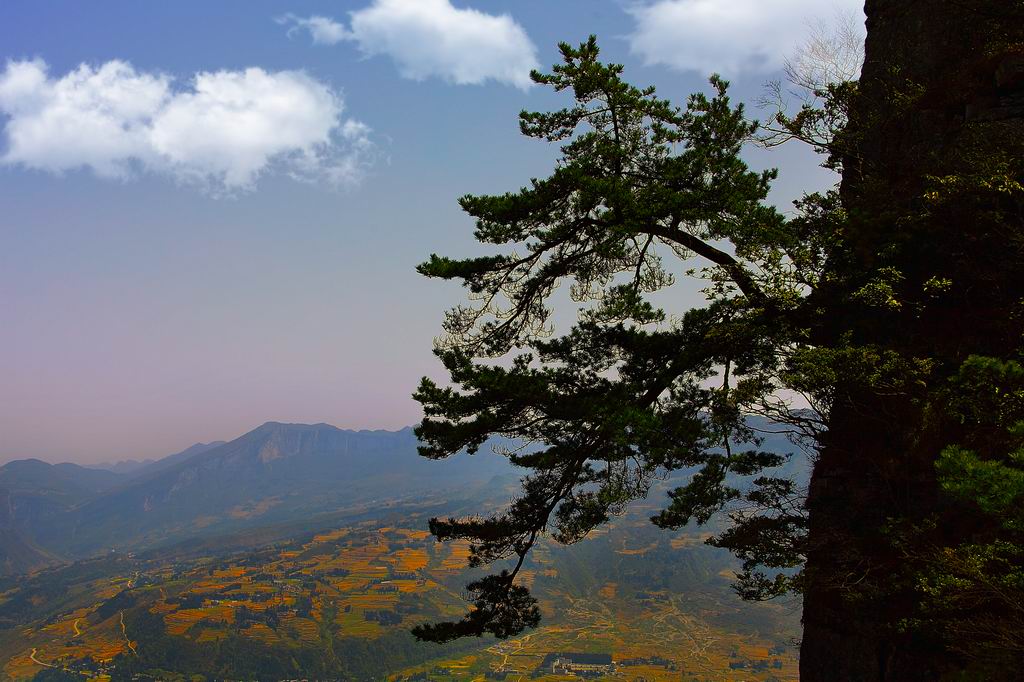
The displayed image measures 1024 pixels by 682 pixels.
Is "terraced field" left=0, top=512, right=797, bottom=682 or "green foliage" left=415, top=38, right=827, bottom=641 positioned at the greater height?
"green foliage" left=415, top=38, right=827, bottom=641

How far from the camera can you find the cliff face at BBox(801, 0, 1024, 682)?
905 cm

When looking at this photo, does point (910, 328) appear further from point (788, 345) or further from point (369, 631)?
point (369, 631)

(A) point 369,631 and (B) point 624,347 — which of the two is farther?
(A) point 369,631

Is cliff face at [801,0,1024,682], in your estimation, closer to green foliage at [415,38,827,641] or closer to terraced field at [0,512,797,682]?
green foliage at [415,38,827,641]

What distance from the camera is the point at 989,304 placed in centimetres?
978

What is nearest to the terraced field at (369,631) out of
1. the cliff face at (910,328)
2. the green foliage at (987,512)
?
the cliff face at (910,328)

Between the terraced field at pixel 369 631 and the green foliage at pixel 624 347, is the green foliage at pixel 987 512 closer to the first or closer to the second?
the green foliage at pixel 624 347

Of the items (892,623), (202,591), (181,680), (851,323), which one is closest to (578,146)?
(851,323)

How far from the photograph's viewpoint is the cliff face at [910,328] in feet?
29.7

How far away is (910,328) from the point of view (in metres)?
10.4

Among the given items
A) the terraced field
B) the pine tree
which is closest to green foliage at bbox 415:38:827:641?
the pine tree

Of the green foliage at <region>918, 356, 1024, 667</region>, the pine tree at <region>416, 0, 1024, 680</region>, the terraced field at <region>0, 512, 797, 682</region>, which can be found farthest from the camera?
the terraced field at <region>0, 512, 797, 682</region>

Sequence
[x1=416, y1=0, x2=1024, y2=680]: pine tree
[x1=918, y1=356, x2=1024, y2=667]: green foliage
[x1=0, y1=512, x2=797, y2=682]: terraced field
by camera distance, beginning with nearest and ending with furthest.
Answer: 1. [x1=918, y1=356, x2=1024, y2=667]: green foliage
2. [x1=416, y1=0, x2=1024, y2=680]: pine tree
3. [x1=0, y1=512, x2=797, y2=682]: terraced field


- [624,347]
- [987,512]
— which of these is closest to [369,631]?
[624,347]
